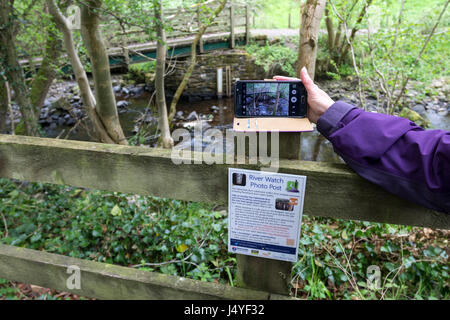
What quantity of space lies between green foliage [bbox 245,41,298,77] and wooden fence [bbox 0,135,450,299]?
448 inches

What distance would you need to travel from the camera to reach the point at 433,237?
2531 mm

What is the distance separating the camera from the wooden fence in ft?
3.80

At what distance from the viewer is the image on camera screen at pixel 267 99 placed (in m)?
1.13

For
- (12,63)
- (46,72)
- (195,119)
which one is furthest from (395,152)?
(195,119)

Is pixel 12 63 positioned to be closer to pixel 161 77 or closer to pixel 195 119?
pixel 161 77

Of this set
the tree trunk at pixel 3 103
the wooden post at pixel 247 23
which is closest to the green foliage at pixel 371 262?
the tree trunk at pixel 3 103

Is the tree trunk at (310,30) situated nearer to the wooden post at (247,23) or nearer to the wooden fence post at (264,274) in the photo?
the wooden fence post at (264,274)

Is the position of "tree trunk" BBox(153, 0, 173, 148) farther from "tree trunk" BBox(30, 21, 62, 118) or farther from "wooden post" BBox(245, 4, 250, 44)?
"wooden post" BBox(245, 4, 250, 44)

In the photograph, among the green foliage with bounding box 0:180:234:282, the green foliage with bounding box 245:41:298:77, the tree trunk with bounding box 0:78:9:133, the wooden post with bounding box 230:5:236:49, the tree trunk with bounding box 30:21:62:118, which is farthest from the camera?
the wooden post with bounding box 230:5:236:49

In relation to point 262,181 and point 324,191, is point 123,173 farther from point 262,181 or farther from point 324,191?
point 324,191

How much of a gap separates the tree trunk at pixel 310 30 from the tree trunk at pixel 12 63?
158 inches

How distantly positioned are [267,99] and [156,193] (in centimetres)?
61

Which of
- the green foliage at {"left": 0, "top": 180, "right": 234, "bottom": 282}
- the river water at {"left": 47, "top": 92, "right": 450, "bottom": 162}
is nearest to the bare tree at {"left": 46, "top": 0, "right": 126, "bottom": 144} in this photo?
the river water at {"left": 47, "top": 92, "right": 450, "bottom": 162}

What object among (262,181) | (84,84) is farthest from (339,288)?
(84,84)
